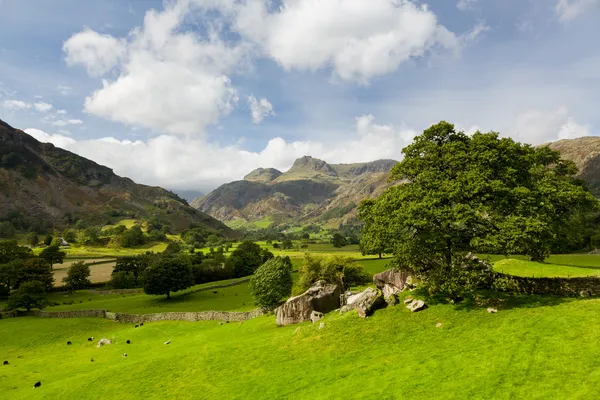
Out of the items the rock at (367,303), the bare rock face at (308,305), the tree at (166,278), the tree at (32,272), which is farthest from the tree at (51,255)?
the rock at (367,303)

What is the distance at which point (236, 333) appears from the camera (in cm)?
4988

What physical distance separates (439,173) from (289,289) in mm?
38065

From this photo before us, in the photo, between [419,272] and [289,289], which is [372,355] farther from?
[289,289]

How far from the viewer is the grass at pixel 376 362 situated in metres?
21.1

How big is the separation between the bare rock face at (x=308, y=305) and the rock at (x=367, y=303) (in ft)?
23.9

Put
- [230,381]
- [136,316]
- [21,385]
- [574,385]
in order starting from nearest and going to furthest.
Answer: [574,385]
[230,381]
[21,385]
[136,316]

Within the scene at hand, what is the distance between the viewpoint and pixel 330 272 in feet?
226

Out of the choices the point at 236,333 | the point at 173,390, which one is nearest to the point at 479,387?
the point at 173,390

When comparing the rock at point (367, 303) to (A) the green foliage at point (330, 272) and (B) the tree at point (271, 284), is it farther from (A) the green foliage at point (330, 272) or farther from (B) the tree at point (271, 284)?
(B) the tree at point (271, 284)

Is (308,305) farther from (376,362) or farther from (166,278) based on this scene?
(166,278)

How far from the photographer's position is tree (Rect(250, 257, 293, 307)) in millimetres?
59969

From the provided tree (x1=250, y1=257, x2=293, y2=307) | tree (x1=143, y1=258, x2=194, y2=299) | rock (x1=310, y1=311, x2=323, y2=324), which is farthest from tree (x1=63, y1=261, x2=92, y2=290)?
rock (x1=310, y1=311, x2=323, y2=324)

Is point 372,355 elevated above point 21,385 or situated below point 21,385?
above

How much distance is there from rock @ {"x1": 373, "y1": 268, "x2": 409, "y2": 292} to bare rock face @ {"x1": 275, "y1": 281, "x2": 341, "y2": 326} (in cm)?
612
